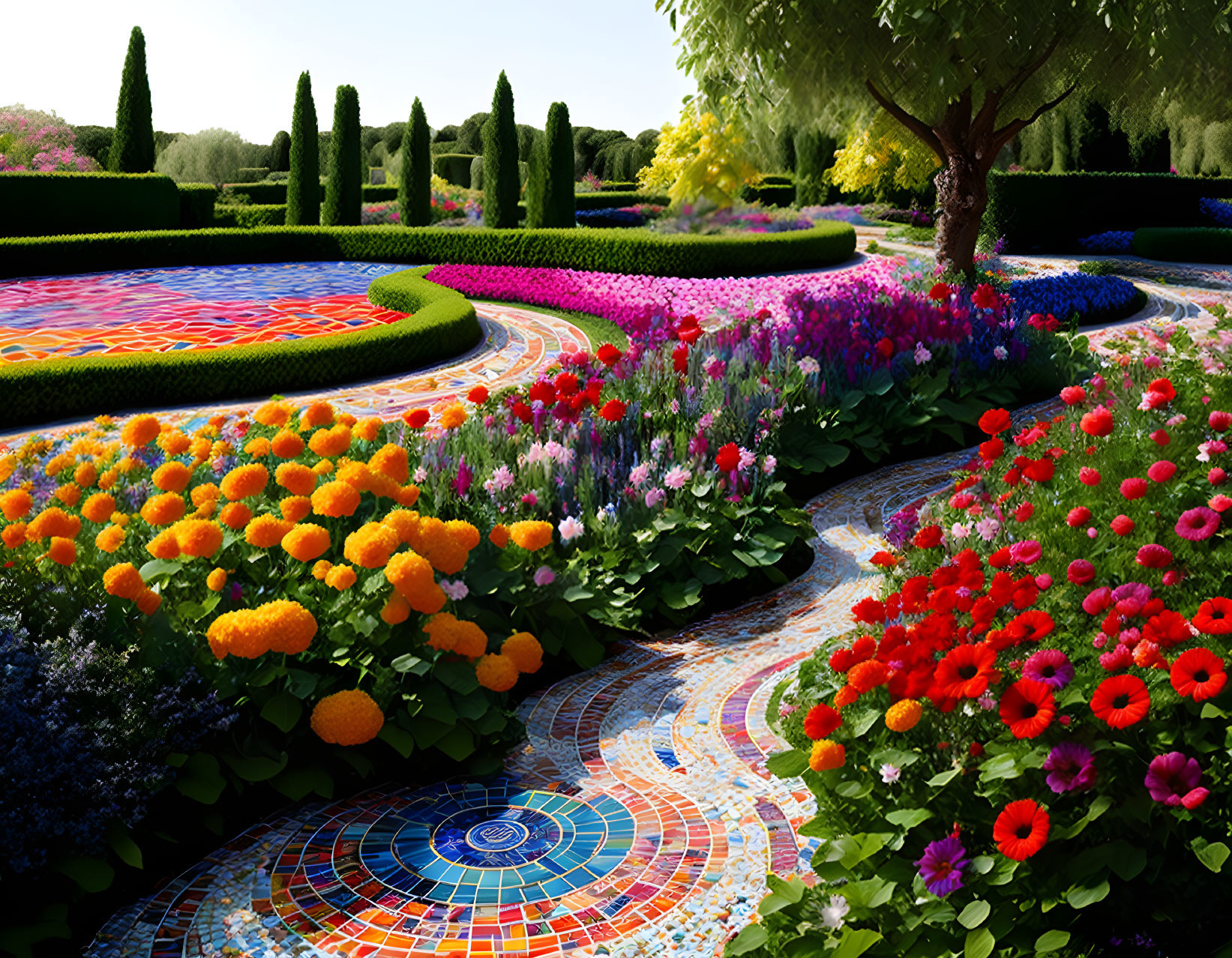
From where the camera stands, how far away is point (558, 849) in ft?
11.3

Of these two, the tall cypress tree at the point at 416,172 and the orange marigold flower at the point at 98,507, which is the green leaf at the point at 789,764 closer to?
the orange marigold flower at the point at 98,507

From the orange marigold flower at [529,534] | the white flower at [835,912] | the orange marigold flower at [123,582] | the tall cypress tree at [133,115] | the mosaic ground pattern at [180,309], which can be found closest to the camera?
the white flower at [835,912]

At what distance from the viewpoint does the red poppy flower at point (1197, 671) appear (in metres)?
2.50

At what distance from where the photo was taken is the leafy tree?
1108cm

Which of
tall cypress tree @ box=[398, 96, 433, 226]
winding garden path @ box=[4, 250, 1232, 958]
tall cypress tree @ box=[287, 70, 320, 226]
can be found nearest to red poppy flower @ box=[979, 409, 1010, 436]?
winding garden path @ box=[4, 250, 1232, 958]

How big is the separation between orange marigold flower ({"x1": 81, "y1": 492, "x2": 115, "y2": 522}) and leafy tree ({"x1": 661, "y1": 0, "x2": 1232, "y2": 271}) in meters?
9.04

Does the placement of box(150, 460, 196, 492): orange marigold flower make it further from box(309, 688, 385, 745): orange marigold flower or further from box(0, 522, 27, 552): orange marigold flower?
box(309, 688, 385, 745): orange marigold flower

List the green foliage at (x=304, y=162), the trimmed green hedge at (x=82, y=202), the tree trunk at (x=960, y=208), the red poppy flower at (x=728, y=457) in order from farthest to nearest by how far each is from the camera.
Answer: the green foliage at (x=304, y=162), the trimmed green hedge at (x=82, y=202), the tree trunk at (x=960, y=208), the red poppy flower at (x=728, y=457)

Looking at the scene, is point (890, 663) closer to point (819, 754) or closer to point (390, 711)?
point (819, 754)

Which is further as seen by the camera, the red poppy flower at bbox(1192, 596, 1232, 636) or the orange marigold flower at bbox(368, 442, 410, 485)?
the orange marigold flower at bbox(368, 442, 410, 485)

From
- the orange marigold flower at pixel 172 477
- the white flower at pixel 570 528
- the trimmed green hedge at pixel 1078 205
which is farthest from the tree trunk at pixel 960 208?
the trimmed green hedge at pixel 1078 205

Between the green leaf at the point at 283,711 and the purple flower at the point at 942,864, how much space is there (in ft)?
6.60

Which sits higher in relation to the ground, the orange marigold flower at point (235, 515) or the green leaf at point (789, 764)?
the orange marigold flower at point (235, 515)

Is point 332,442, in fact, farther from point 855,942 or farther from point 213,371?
point 213,371
